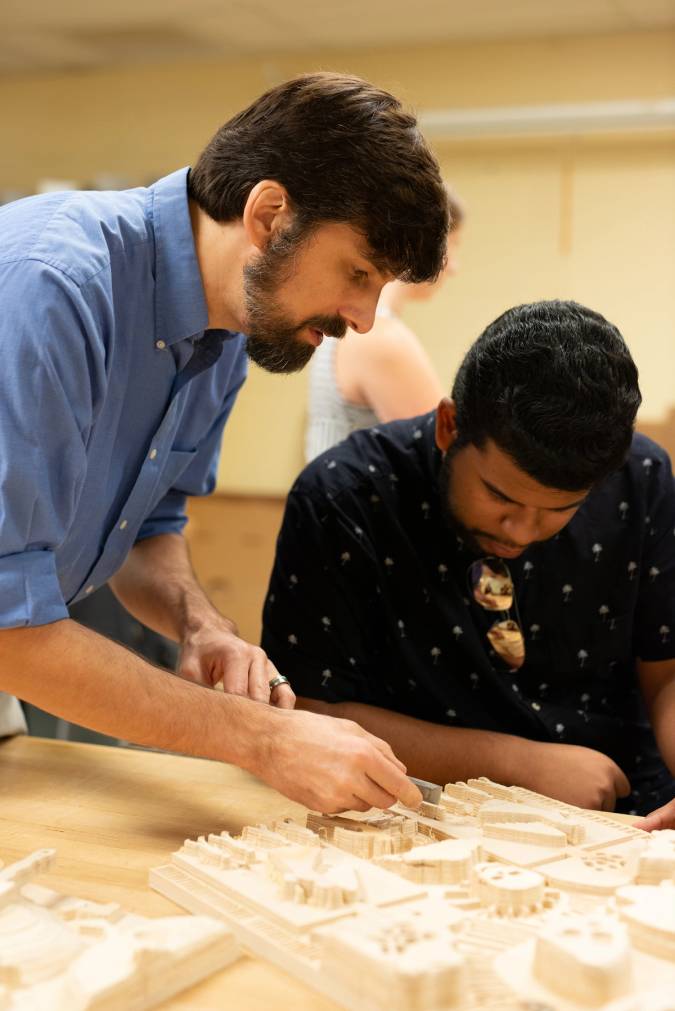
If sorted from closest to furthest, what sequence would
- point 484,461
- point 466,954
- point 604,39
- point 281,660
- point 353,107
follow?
point 466,954 < point 353,107 < point 484,461 < point 281,660 < point 604,39

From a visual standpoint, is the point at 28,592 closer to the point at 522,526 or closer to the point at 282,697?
the point at 282,697

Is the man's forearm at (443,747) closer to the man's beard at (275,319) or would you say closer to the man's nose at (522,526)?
→ the man's nose at (522,526)

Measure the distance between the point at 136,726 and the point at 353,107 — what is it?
36.0 inches

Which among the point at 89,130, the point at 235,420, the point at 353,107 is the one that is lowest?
the point at 235,420

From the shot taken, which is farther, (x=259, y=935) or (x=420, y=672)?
(x=420, y=672)

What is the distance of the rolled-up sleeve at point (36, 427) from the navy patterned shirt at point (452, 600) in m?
0.61

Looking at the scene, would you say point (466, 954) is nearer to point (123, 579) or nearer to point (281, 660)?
point (281, 660)

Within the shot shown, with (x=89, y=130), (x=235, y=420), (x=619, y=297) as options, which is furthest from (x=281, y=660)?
(x=89, y=130)

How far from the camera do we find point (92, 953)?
3.24 ft

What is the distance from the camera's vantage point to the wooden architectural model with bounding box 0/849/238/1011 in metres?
0.95

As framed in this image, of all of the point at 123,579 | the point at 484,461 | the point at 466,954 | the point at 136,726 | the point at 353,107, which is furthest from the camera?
the point at 123,579

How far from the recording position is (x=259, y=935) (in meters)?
1.08

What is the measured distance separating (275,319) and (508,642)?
29.2 inches

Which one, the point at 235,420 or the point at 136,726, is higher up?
the point at 136,726
